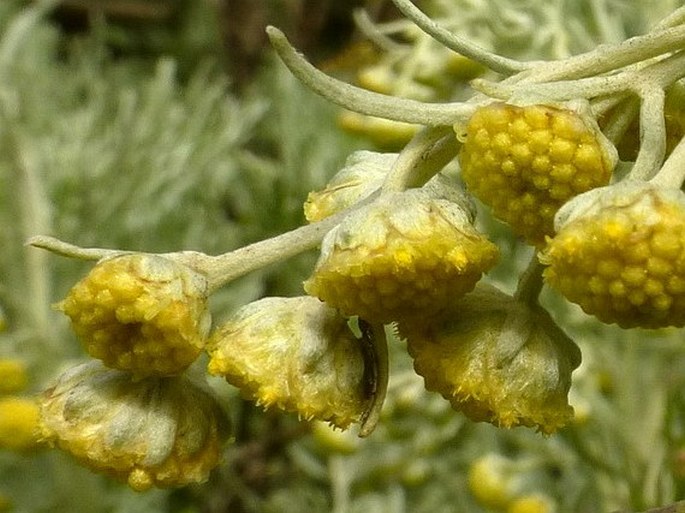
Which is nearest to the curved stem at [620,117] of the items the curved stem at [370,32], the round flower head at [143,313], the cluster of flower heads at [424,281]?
the cluster of flower heads at [424,281]

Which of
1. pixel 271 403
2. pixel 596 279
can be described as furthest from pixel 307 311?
pixel 596 279

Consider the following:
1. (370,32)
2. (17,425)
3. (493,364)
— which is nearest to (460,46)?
(493,364)

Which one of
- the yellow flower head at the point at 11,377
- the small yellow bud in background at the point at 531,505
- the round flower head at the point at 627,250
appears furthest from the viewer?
the yellow flower head at the point at 11,377

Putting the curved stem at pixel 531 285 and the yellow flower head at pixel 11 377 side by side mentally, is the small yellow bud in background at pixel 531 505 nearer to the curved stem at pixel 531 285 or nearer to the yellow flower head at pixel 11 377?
the yellow flower head at pixel 11 377

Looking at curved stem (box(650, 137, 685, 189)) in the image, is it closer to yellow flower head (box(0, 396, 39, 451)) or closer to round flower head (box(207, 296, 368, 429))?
round flower head (box(207, 296, 368, 429))

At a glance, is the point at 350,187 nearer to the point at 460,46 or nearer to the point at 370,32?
the point at 460,46

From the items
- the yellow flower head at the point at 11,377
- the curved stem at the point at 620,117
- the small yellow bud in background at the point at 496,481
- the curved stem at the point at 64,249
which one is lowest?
the yellow flower head at the point at 11,377
